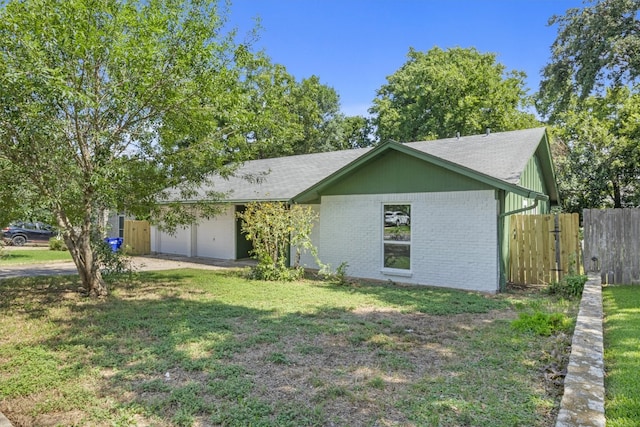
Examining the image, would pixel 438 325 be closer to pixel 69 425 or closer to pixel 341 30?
pixel 69 425

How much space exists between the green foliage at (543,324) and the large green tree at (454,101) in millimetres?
24452

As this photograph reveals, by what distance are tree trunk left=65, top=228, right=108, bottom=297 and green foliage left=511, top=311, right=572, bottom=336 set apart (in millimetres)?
8202

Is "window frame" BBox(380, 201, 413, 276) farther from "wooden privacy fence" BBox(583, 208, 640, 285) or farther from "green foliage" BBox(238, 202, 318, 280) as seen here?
"wooden privacy fence" BBox(583, 208, 640, 285)

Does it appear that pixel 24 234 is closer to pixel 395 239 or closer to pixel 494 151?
pixel 395 239

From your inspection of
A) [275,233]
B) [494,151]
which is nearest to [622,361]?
[494,151]

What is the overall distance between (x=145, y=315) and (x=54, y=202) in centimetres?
259

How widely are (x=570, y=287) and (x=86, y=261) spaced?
10.4 meters

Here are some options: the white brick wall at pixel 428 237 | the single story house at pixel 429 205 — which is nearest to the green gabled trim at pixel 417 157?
the single story house at pixel 429 205

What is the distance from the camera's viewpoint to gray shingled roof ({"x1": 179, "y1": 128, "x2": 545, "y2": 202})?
35.4 ft

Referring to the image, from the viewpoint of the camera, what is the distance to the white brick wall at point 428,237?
9.91 metres

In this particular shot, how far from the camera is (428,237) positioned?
10.8 m

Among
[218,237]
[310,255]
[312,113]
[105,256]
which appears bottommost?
[310,255]

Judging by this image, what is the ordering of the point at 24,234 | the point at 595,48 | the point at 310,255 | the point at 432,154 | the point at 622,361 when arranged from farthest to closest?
the point at 24,234 < the point at 310,255 < the point at 595,48 < the point at 432,154 < the point at 622,361

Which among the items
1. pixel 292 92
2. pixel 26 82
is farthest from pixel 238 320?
pixel 292 92
